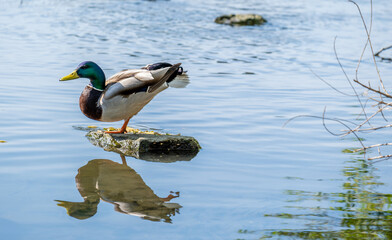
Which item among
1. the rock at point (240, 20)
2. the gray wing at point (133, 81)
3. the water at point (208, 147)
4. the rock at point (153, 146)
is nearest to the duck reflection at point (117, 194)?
the water at point (208, 147)

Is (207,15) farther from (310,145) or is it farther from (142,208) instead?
(142,208)

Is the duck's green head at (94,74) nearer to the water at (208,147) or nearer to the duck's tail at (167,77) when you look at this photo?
the duck's tail at (167,77)

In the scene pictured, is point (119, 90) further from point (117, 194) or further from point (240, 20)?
point (240, 20)

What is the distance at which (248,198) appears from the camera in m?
4.69

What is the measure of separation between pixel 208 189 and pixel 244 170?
0.66m

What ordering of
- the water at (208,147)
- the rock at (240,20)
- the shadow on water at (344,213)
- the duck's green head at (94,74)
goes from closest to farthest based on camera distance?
1. the shadow on water at (344,213)
2. the water at (208,147)
3. the duck's green head at (94,74)
4. the rock at (240,20)

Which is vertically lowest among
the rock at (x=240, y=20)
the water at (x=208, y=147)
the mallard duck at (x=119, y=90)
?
the rock at (x=240, y=20)

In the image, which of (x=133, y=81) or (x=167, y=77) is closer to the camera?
(x=133, y=81)

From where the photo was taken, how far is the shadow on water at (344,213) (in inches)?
158

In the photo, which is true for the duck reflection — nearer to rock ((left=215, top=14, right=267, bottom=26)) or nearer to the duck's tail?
the duck's tail

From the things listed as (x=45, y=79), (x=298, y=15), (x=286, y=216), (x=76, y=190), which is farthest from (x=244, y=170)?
(x=298, y=15)

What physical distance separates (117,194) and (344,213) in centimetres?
176

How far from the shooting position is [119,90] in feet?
19.6

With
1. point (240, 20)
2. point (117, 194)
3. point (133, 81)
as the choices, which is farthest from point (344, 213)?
point (240, 20)
